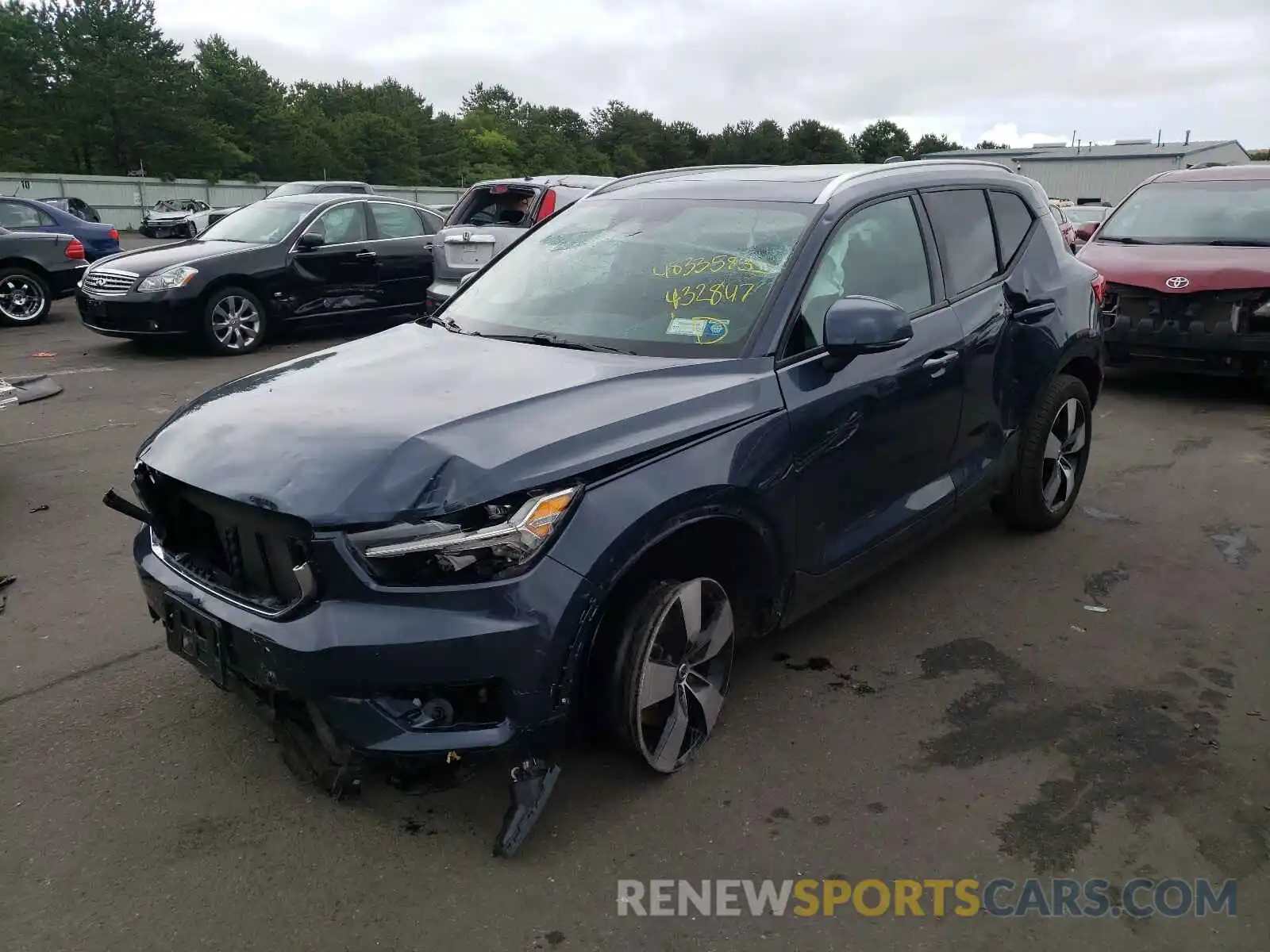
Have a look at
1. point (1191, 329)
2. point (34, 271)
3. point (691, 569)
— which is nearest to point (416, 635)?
point (691, 569)

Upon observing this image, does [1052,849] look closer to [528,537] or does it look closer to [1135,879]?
[1135,879]

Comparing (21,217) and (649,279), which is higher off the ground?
(21,217)

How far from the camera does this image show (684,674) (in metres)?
3.09

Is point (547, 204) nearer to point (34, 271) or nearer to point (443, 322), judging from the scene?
point (34, 271)

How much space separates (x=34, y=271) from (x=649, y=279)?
11.7 m

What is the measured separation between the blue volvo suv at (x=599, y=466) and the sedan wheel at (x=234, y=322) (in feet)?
22.5

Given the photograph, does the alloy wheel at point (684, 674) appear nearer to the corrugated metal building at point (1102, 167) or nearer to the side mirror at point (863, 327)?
the side mirror at point (863, 327)

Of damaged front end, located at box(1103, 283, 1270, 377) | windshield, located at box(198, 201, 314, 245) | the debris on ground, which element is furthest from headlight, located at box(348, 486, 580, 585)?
windshield, located at box(198, 201, 314, 245)

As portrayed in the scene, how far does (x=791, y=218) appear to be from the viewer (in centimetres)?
366

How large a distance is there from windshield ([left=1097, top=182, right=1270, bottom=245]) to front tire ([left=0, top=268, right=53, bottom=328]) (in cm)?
1211

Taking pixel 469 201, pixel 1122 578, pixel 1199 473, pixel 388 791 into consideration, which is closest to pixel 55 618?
pixel 388 791

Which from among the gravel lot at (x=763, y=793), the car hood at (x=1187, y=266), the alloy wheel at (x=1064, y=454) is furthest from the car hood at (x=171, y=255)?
the alloy wheel at (x=1064, y=454)

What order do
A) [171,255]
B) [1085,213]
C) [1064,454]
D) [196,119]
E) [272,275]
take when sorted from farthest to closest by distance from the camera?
[196,119]
[1085,213]
[272,275]
[171,255]
[1064,454]

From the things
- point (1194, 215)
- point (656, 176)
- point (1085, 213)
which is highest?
point (1085, 213)
